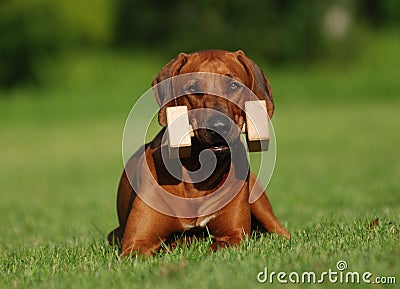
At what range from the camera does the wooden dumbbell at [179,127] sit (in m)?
4.66

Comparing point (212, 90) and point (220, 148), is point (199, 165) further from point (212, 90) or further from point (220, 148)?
point (212, 90)

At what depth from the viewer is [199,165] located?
4.99m

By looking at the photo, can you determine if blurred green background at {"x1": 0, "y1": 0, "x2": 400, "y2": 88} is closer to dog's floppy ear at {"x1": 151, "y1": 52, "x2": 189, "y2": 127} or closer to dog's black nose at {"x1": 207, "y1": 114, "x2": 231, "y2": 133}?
dog's floppy ear at {"x1": 151, "y1": 52, "x2": 189, "y2": 127}

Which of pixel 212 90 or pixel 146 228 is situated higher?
pixel 212 90

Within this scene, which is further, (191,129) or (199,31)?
(199,31)

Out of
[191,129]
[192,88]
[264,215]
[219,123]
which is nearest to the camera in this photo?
[219,123]

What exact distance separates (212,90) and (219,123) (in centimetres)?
32

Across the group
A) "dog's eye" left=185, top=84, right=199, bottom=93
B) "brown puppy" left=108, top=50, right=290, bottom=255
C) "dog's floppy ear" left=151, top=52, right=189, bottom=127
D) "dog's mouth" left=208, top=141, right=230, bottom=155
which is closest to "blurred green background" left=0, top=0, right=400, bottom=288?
"brown puppy" left=108, top=50, right=290, bottom=255

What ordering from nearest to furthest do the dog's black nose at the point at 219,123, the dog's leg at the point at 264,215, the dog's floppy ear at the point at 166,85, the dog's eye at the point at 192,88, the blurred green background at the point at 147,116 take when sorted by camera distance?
1. the dog's black nose at the point at 219,123
2. the dog's eye at the point at 192,88
3. the dog's floppy ear at the point at 166,85
4. the dog's leg at the point at 264,215
5. the blurred green background at the point at 147,116

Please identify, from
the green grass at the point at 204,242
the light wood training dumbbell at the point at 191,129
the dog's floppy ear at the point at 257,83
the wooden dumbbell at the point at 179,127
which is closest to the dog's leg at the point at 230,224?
the green grass at the point at 204,242

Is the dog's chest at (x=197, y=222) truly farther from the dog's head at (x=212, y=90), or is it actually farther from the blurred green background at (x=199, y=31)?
the blurred green background at (x=199, y=31)

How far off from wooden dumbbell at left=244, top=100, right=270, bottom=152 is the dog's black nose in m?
0.31

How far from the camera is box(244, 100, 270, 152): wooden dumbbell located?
4.80m

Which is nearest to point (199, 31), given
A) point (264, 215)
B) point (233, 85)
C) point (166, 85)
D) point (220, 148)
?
point (264, 215)
